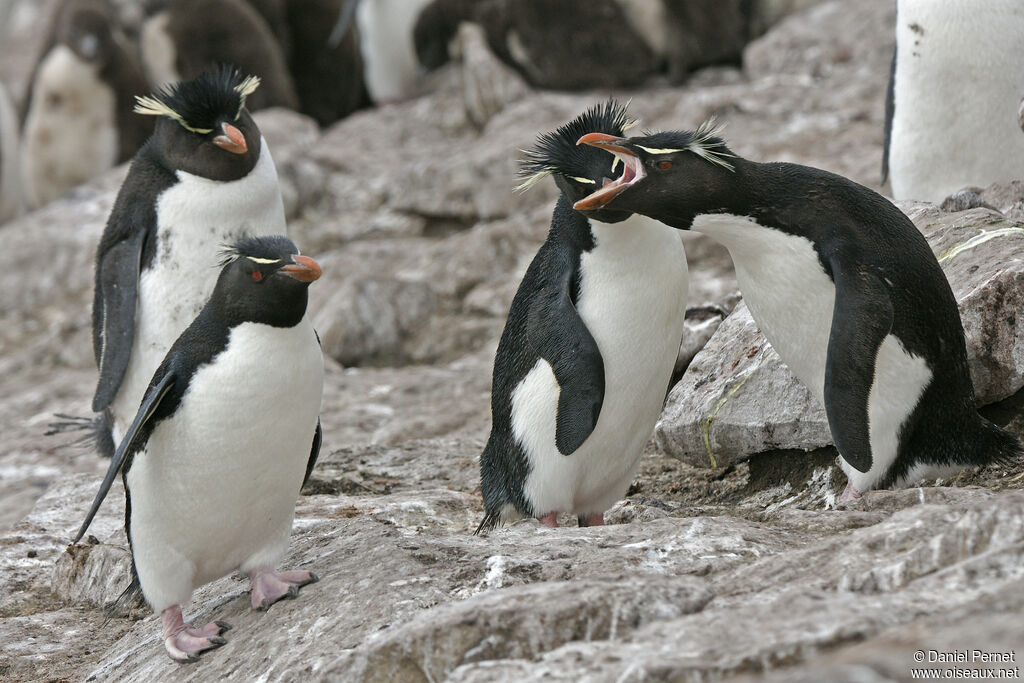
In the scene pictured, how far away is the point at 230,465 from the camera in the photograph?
11.1 ft

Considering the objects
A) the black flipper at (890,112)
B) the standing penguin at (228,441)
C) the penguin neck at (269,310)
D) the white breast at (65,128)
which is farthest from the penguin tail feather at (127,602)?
the white breast at (65,128)

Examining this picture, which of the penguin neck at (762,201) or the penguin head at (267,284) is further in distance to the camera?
the penguin neck at (762,201)

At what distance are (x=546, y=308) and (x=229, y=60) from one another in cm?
842

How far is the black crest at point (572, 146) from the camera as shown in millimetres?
3666

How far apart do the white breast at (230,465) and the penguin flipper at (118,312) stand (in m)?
1.27

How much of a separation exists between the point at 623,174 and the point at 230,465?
1.26 metres

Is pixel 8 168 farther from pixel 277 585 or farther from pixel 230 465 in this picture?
pixel 277 585

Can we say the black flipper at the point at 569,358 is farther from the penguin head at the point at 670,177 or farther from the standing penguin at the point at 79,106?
the standing penguin at the point at 79,106

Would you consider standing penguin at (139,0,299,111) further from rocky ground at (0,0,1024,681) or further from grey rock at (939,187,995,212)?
grey rock at (939,187,995,212)

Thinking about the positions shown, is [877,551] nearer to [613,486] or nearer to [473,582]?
[473,582]

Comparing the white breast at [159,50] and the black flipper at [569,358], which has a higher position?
the white breast at [159,50]

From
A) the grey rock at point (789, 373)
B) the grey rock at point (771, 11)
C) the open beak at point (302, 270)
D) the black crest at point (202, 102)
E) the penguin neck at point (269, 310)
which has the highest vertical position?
the grey rock at point (771, 11)

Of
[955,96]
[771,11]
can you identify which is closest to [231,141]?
[955,96]

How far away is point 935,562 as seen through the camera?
245cm
